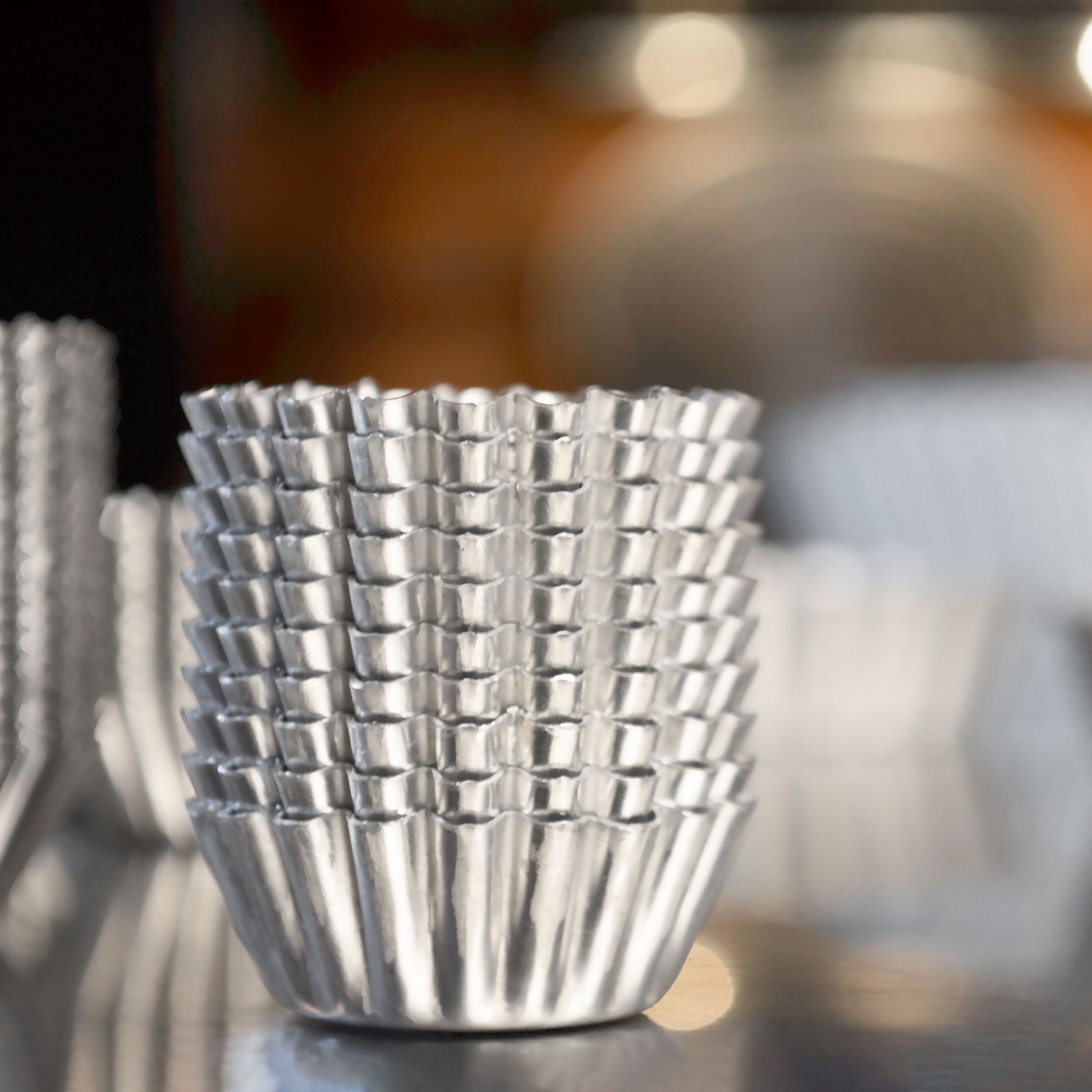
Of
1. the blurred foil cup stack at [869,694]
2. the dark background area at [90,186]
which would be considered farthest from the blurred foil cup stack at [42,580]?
the dark background area at [90,186]

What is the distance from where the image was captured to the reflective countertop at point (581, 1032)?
0.88ft

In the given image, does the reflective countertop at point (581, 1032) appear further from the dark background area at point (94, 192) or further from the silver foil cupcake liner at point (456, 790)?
the dark background area at point (94, 192)

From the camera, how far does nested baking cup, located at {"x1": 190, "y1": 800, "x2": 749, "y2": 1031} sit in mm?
284

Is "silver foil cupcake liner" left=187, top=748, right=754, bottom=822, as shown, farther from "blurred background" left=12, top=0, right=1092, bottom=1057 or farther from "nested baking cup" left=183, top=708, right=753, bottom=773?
"blurred background" left=12, top=0, right=1092, bottom=1057

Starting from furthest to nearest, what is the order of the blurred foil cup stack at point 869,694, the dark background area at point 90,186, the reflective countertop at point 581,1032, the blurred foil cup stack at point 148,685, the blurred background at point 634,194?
the blurred background at point 634,194 < the dark background area at point 90,186 < the blurred foil cup stack at point 869,694 < the blurred foil cup stack at point 148,685 < the reflective countertop at point 581,1032

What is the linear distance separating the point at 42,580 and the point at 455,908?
0.15 meters

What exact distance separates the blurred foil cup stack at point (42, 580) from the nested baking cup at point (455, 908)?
8 centimetres

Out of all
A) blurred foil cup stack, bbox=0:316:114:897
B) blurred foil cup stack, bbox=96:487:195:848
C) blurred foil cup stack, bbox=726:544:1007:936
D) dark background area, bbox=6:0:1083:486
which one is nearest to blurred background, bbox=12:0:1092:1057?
dark background area, bbox=6:0:1083:486

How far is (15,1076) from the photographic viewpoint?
0.87ft

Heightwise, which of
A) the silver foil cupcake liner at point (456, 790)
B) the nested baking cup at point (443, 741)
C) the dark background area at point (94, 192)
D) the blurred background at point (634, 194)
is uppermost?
the blurred background at point (634, 194)

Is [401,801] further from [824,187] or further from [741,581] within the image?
[824,187]

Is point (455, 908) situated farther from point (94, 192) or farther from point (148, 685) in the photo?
point (94, 192)

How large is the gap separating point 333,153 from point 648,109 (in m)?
0.78

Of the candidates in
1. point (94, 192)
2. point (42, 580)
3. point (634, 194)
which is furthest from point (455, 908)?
point (634, 194)
